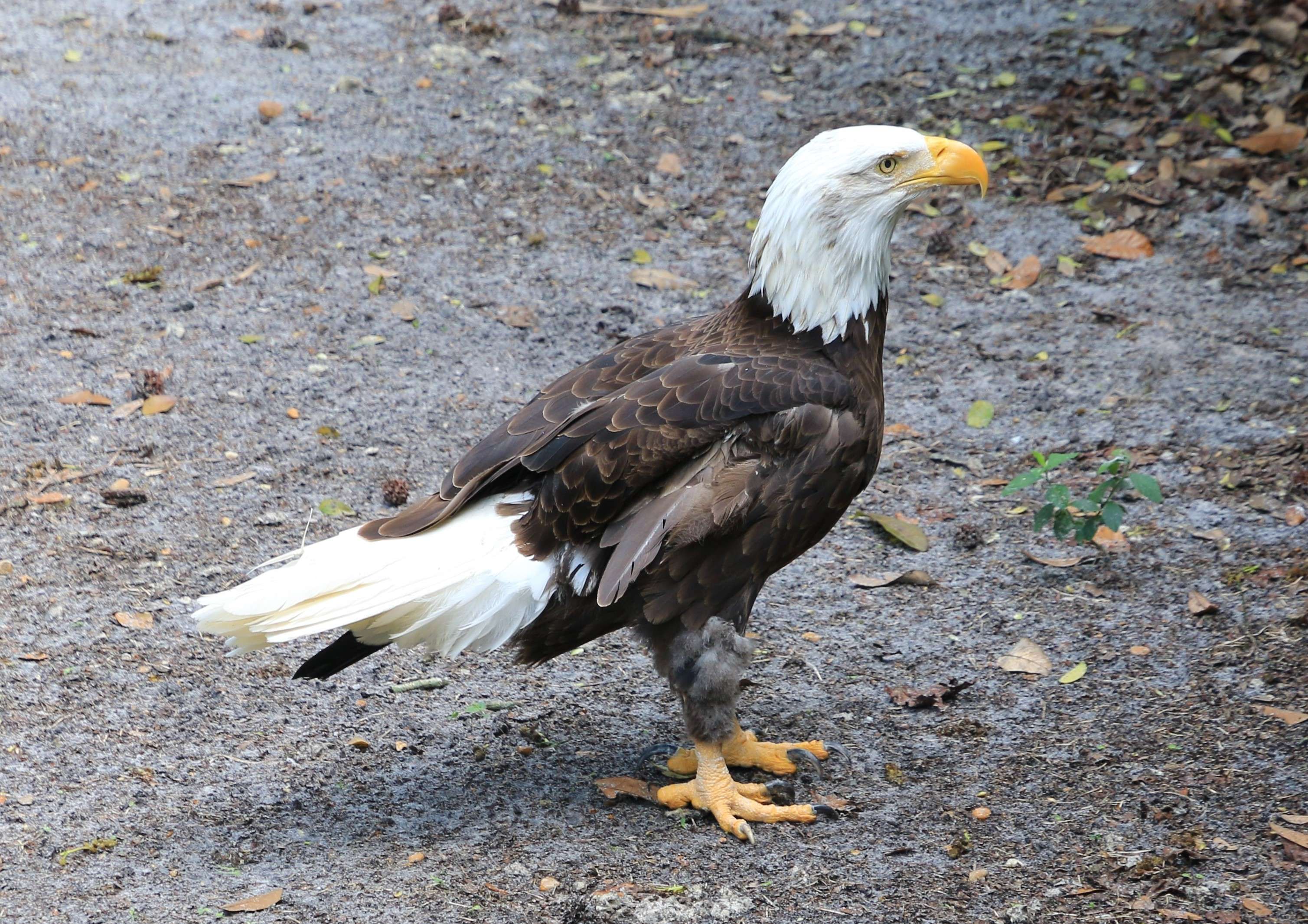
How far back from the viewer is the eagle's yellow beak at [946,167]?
4.00m

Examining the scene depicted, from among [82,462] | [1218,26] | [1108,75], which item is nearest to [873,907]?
[82,462]

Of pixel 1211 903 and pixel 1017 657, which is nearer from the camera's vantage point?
pixel 1211 903

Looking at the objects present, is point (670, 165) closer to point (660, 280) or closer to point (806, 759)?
point (660, 280)

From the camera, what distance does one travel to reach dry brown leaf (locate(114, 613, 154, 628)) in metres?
4.72

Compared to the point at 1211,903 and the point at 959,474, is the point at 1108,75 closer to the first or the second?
the point at 959,474

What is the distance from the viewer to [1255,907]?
3.40 metres

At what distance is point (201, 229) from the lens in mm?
7418

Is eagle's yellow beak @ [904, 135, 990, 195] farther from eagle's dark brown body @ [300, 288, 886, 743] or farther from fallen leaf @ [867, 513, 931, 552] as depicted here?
fallen leaf @ [867, 513, 931, 552]


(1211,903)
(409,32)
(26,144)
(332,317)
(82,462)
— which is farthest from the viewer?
(409,32)

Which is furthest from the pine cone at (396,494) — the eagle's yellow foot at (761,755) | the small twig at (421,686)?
the eagle's yellow foot at (761,755)

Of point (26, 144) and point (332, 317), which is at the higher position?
point (26, 144)

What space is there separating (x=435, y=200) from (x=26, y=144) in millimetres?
2555

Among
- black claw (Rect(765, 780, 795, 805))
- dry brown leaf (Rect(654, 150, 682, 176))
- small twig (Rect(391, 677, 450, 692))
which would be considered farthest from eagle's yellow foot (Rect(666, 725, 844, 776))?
dry brown leaf (Rect(654, 150, 682, 176))

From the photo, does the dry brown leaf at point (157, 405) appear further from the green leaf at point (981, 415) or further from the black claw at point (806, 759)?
the green leaf at point (981, 415)
